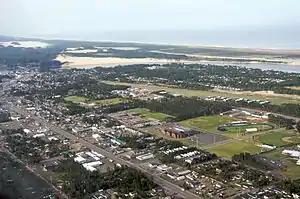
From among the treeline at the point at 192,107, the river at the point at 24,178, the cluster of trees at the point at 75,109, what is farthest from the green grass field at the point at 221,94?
the river at the point at 24,178

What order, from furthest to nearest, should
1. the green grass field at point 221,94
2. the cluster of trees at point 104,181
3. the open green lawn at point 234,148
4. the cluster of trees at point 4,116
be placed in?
the green grass field at point 221,94 → the cluster of trees at point 4,116 → the open green lawn at point 234,148 → the cluster of trees at point 104,181

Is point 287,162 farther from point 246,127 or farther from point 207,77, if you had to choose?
point 207,77

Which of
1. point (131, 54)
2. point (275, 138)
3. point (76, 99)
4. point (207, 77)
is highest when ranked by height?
point (131, 54)

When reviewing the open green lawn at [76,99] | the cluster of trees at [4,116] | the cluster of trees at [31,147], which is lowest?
the cluster of trees at [31,147]

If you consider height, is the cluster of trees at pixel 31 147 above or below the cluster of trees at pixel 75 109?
below

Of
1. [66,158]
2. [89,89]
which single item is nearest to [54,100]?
[89,89]

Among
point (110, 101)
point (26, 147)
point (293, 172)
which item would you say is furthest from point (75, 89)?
point (293, 172)

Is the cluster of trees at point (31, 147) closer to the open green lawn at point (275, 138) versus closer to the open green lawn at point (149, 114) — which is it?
the open green lawn at point (149, 114)
